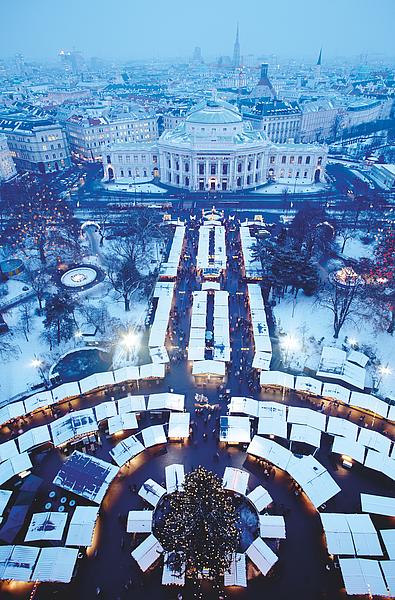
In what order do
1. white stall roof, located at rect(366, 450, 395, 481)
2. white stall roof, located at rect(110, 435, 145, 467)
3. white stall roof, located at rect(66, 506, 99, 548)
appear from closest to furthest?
white stall roof, located at rect(66, 506, 99, 548) → white stall roof, located at rect(366, 450, 395, 481) → white stall roof, located at rect(110, 435, 145, 467)

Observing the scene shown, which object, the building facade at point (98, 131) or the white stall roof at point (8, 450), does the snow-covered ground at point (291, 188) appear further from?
the white stall roof at point (8, 450)

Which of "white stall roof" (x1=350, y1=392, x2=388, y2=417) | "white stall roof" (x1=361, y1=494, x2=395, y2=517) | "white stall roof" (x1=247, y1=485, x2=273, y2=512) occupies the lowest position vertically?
"white stall roof" (x1=350, y1=392, x2=388, y2=417)

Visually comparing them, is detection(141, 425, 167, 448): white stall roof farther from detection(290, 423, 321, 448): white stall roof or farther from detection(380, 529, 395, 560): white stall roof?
detection(380, 529, 395, 560): white stall roof

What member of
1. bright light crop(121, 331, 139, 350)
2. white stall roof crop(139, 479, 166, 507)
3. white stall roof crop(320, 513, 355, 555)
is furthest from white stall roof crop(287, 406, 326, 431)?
bright light crop(121, 331, 139, 350)

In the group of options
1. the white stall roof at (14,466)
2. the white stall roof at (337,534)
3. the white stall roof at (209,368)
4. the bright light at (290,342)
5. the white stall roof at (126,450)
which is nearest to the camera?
the white stall roof at (337,534)

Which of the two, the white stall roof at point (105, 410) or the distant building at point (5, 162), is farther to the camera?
the distant building at point (5, 162)

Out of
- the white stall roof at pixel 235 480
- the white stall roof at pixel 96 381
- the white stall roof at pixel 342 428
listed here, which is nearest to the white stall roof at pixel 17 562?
the white stall roof at pixel 235 480

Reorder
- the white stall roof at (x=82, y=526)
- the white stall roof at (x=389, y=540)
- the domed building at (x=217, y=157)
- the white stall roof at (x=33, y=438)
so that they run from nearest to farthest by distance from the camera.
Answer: the white stall roof at (x=389, y=540) < the white stall roof at (x=82, y=526) < the white stall roof at (x=33, y=438) < the domed building at (x=217, y=157)
